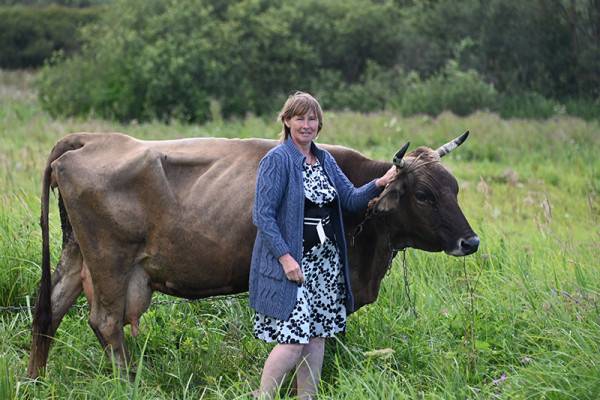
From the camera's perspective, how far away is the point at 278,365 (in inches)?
190

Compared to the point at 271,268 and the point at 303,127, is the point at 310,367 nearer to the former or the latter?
the point at 271,268

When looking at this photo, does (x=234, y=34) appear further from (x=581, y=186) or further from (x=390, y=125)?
(x=581, y=186)

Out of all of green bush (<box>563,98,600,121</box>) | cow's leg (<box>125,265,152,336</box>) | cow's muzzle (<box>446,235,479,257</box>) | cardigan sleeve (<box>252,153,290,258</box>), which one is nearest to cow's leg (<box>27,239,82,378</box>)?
cow's leg (<box>125,265,152,336</box>)

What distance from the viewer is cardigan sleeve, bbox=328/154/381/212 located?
519 centimetres

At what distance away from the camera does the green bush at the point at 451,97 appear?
891 inches

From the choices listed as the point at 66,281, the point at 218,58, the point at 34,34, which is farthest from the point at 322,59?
the point at 66,281

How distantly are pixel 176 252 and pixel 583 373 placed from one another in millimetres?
2418

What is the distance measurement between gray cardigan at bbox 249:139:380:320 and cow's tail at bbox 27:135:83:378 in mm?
1491

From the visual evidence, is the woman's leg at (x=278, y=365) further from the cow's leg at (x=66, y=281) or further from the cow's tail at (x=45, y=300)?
the cow's leg at (x=66, y=281)

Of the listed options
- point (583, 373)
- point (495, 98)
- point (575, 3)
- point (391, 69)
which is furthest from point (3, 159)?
point (391, 69)

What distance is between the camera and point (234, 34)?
85.8 ft

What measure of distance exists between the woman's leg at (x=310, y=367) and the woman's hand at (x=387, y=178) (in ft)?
3.13

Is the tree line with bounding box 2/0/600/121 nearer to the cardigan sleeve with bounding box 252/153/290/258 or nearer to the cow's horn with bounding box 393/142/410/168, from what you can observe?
the cow's horn with bounding box 393/142/410/168

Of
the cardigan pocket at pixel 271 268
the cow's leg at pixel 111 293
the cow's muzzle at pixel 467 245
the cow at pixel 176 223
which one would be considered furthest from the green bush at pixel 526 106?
the cardigan pocket at pixel 271 268
